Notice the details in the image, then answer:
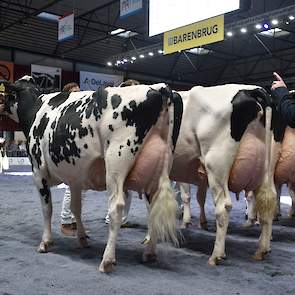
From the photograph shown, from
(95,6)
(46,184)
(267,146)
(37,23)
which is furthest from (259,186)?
(37,23)

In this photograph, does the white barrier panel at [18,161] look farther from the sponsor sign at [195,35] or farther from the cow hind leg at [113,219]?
the cow hind leg at [113,219]

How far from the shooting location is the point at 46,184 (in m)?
4.47

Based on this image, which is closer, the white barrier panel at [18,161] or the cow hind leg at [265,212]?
the cow hind leg at [265,212]

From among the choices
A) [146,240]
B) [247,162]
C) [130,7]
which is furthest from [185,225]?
[130,7]

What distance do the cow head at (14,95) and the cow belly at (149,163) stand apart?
1766 millimetres

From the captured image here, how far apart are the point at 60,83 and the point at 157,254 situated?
1697 centimetres

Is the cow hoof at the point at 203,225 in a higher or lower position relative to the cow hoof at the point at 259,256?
higher

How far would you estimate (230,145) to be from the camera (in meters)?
3.98

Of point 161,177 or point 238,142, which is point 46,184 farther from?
point 238,142

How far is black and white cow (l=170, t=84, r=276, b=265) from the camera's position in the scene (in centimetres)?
399

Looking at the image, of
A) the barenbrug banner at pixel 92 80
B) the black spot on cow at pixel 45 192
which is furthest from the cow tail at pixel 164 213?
the barenbrug banner at pixel 92 80

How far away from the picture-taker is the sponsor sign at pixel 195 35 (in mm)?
7758

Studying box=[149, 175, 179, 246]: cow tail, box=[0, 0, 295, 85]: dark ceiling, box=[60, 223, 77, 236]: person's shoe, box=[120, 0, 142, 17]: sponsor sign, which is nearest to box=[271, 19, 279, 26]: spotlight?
box=[0, 0, 295, 85]: dark ceiling

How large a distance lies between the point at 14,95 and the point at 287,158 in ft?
9.68
